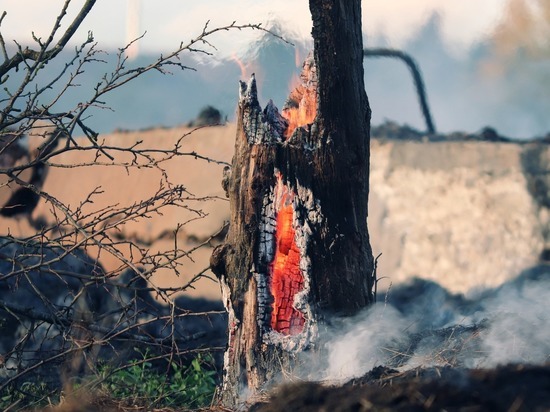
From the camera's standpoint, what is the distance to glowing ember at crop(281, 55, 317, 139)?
5492 millimetres

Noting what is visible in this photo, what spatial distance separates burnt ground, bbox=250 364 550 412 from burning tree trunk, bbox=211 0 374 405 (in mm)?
1453

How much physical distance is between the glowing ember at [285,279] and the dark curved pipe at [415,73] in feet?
18.0

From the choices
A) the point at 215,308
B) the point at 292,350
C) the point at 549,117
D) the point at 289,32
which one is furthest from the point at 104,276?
the point at 549,117

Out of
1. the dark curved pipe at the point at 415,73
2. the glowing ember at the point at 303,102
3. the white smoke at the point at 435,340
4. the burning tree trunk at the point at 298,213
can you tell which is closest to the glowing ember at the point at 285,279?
the burning tree trunk at the point at 298,213

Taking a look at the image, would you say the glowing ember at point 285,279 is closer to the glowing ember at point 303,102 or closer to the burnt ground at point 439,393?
the glowing ember at point 303,102

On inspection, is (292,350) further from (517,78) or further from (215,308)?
(517,78)

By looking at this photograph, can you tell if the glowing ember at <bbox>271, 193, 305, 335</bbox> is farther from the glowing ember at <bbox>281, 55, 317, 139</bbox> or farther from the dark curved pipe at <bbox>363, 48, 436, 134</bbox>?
the dark curved pipe at <bbox>363, 48, 436, 134</bbox>

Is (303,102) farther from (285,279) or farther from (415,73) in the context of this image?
(415,73)

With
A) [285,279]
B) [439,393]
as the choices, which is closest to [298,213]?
[285,279]

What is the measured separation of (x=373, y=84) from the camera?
11.4m

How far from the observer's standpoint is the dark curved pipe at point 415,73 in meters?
10.5

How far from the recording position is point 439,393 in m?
3.37

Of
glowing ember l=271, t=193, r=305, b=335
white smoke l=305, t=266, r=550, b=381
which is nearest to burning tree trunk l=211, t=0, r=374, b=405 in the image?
glowing ember l=271, t=193, r=305, b=335

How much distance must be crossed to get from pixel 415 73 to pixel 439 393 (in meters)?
8.02
